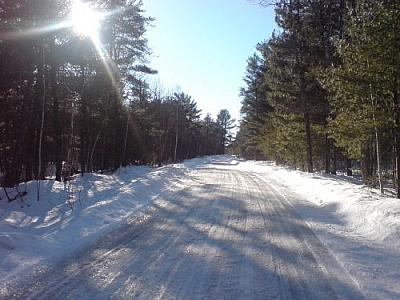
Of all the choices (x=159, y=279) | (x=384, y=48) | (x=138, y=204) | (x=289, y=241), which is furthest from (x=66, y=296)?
(x=384, y=48)

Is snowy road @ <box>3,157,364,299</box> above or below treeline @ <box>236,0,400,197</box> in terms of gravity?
below

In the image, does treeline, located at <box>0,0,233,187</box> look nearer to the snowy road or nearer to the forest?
the forest

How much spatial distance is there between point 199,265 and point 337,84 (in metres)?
9.35

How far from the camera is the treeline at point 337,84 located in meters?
11.1

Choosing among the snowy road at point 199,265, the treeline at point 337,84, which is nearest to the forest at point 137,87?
the treeline at point 337,84

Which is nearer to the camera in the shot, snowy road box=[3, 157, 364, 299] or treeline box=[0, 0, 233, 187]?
snowy road box=[3, 157, 364, 299]

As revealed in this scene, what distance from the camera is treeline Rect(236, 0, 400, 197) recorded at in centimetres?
1113

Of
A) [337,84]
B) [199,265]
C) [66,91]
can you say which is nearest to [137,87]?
[66,91]

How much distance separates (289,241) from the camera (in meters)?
7.09

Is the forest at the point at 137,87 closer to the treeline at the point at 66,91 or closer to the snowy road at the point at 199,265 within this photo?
the treeline at the point at 66,91

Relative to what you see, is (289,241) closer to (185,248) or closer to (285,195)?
(185,248)

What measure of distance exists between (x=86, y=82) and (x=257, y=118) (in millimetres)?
29466

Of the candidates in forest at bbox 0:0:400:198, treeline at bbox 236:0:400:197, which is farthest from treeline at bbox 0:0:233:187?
treeline at bbox 236:0:400:197

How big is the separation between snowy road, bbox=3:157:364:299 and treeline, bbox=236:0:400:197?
5554 mm
